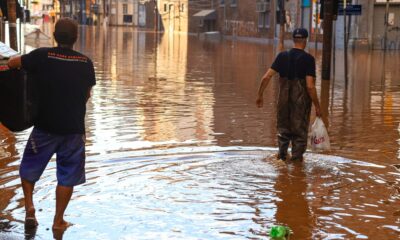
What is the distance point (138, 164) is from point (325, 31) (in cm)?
1155

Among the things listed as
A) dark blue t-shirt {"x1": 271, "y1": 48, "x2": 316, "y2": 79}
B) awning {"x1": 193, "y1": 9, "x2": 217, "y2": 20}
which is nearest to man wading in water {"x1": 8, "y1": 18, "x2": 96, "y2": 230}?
dark blue t-shirt {"x1": 271, "y1": 48, "x2": 316, "y2": 79}

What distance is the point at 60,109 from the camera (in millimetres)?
5867

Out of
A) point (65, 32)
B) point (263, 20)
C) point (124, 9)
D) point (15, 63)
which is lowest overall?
point (15, 63)

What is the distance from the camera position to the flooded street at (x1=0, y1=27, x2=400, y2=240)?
623cm

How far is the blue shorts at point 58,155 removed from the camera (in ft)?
19.4

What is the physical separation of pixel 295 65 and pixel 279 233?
10.8 ft

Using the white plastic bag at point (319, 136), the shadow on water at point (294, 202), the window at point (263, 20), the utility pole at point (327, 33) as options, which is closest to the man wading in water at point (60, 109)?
the shadow on water at point (294, 202)

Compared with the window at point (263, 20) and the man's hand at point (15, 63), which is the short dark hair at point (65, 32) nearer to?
the man's hand at point (15, 63)

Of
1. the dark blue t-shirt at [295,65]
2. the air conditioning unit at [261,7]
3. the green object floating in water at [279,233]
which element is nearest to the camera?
the green object floating in water at [279,233]

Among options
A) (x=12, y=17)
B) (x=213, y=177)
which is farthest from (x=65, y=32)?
(x=12, y=17)

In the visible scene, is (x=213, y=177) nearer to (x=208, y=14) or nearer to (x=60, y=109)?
(x=60, y=109)

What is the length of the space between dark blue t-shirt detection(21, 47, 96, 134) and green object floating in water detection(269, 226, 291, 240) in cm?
173

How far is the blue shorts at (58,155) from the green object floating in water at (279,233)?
5.23 ft

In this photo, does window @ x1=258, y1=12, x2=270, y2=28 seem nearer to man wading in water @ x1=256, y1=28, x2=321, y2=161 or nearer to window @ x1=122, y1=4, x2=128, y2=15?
man wading in water @ x1=256, y1=28, x2=321, y2=161
